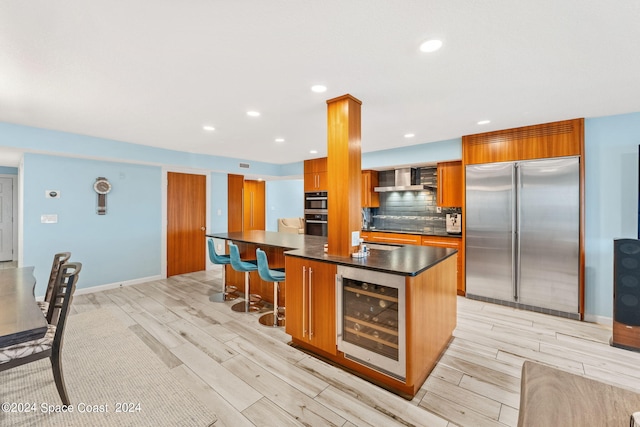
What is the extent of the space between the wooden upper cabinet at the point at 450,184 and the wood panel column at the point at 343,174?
257 centimetres

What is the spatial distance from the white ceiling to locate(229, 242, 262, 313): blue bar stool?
167 cm

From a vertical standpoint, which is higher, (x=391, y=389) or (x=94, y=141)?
(x=94, y=141)

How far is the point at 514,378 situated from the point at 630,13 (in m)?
2.57

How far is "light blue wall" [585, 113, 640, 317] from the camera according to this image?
3.21 meters

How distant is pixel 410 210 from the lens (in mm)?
5523

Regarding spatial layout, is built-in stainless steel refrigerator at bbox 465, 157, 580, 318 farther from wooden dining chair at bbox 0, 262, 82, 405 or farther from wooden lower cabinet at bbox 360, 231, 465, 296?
wooden dining chair at bbox 0, 262, 82, 405

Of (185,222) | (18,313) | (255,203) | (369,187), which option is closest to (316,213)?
(369,187)

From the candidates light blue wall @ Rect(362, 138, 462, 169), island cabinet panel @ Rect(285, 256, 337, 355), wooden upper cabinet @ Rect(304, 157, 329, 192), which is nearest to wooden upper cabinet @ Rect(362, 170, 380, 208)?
light blue wall @ Rect(362, 138, 462, 169)

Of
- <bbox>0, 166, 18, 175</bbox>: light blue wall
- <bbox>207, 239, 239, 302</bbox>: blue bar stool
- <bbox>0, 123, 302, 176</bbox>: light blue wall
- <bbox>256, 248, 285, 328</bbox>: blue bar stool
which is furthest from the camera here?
<bbox>0, 166, 18, 175</bbox>: light blue wall

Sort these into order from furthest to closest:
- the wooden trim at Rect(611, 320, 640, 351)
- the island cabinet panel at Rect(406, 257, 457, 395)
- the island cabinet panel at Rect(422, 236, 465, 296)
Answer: the island cabinet panel at Rect(422, 236, 465, 296)
the wooden trim at Rect(611, 320, 640, 351)
the island cabinet panel at Rect(406, 257, 457, 395)

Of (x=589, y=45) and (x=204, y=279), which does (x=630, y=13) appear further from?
(x=204, y=279)

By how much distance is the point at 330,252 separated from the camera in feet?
8.75

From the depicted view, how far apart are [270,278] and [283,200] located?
261 inches

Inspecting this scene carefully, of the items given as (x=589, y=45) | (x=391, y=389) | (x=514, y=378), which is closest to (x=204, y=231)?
(x=391, y=389)
